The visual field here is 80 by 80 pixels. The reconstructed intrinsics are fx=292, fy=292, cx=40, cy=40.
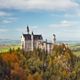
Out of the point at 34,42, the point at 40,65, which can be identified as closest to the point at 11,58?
the point at 40,65

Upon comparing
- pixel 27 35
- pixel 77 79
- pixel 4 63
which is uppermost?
pixel 27 35

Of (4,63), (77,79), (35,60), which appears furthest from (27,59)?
(77,79)

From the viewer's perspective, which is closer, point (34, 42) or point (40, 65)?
point (40, 65)

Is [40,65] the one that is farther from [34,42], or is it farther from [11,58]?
[34,42]

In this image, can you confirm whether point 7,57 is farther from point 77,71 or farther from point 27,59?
point 77,71

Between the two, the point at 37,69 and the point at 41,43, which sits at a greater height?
the point at 41,43

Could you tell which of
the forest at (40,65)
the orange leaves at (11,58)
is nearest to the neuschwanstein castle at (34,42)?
the forest at (40,65)

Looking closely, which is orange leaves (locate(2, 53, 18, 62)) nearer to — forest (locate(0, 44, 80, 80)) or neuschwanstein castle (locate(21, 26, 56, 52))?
forest (locate(0, 44, 80, 80))

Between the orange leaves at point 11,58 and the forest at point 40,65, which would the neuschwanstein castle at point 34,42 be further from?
the orange leaves at point 11,58

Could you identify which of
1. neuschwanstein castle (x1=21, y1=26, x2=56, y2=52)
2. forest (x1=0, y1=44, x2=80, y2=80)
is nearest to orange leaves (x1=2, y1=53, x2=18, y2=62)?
forest (x1=0, y1=44, x2=80, y2=80)
